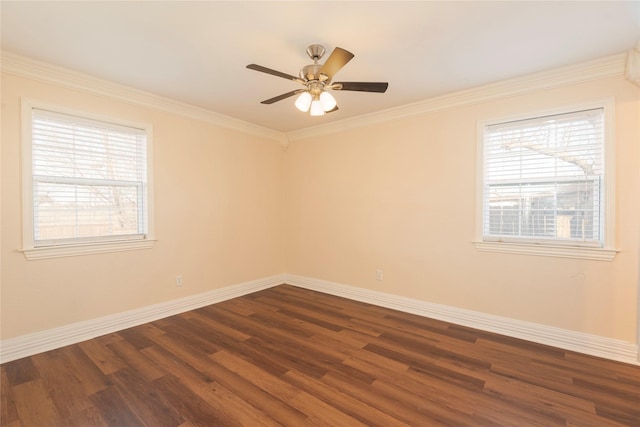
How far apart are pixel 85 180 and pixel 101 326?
1494 millimetres

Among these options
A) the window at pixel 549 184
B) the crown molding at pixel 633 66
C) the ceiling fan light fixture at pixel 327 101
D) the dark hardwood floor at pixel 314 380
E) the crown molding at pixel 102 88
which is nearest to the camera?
the dark hardwood floor at pixel 314 380

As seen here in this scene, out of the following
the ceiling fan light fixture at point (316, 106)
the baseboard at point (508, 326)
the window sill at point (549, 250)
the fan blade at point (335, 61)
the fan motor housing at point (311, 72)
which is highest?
the fan motor housing at point (311, 72)

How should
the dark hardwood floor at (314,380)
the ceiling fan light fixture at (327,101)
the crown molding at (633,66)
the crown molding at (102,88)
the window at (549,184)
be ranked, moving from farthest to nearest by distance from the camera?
the window at (549,184) < the crown molding at (102,88) < the crown molding at (633,66) < the ceiling fan light fixture at (327,101) < the dark hardwood floor at (314,380)

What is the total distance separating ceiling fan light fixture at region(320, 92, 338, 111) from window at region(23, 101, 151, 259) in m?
2.27

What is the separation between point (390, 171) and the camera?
12.6 ft

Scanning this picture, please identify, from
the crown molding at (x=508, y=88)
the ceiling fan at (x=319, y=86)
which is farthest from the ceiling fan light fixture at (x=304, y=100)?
the crown molding at (x=508, y=88)

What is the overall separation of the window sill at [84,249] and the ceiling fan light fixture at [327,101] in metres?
2.57

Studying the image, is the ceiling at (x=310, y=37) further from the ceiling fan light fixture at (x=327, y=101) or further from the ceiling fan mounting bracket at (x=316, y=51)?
the ceiling fan light fixture at (x=327, y=101)

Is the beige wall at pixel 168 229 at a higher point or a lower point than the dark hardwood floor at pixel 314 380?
higher

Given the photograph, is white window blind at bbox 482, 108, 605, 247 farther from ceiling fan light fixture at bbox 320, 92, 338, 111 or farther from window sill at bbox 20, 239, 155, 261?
window sill at bbox 20, 239, 155, 261

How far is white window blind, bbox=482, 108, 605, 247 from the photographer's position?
8.70ft

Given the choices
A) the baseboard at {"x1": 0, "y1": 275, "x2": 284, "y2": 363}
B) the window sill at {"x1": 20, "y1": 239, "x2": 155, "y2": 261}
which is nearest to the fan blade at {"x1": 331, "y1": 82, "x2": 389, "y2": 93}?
the window sill at {"x1": 20, "y1": 239, "x2": 155, "y2": 261}

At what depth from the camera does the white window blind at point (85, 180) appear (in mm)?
2697

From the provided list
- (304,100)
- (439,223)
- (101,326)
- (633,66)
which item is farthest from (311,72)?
(101,326)
